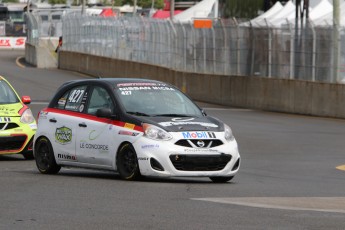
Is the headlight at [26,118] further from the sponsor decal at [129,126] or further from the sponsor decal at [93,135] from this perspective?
the sponsor decal at [129,126]

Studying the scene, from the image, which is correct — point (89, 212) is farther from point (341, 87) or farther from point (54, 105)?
point (341, 87)

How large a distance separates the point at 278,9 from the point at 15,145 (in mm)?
38729

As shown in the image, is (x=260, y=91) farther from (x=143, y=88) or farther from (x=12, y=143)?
(x=143, y=88)

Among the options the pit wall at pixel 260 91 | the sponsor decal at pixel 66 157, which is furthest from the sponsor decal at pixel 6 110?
the pit wall at pixel 260 91

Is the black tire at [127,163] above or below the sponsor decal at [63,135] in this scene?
below

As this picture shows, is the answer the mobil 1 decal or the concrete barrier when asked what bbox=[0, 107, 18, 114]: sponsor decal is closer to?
the mobil 1 decal

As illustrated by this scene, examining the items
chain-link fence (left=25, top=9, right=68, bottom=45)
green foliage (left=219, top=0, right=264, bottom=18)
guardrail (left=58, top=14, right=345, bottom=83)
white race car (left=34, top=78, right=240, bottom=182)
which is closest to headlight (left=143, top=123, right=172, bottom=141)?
white race car (left=34, top=78, right=240, bottom=182)

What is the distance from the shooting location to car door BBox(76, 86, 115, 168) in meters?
15.2

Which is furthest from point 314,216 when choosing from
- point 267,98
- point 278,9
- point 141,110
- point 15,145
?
point 278,9

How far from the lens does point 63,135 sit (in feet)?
52.5

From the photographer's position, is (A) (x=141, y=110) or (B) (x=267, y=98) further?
(B) (x=267, y=98)

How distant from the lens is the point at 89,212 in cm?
1141

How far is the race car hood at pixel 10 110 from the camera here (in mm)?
19188

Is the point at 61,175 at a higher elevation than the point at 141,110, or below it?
below
